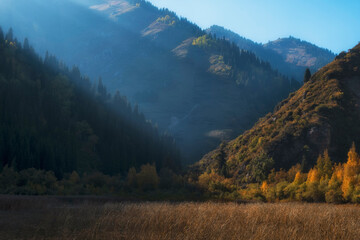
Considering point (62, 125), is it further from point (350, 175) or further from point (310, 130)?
point (350, 175)

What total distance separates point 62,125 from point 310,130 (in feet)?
243

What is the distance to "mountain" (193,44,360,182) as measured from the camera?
6512 cm

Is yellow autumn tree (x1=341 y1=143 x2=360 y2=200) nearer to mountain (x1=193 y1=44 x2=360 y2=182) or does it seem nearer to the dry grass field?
mountain (x1=193 y1=44 x2=360 y2=182)

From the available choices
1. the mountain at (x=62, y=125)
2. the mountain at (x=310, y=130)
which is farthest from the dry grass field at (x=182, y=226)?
the mountain at (x=62, y=125)

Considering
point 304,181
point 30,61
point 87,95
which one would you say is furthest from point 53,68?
point 304,181

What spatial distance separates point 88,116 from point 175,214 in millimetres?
113520

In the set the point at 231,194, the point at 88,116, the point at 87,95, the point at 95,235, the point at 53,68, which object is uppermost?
the point at 53,68

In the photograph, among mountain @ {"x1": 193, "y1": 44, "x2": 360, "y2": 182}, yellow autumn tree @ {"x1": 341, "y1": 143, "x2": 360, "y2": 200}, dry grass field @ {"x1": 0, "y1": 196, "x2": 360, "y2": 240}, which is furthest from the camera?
mountain @ {"x1": 193, "y1": 44, "x2": 360, "y2": 182}

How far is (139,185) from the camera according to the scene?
202 ft

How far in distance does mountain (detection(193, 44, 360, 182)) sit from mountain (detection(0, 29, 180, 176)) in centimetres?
3837

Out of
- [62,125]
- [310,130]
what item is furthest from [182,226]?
[62,125]

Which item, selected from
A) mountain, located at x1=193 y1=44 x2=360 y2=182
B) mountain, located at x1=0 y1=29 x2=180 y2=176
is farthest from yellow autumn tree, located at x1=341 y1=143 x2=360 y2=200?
mountain, located at x1=0 y1=29 x2=180 y2=176

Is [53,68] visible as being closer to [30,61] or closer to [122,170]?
[30,61]

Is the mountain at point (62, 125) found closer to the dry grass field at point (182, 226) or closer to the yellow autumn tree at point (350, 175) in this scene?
the dry grass field at point (182, 226)
